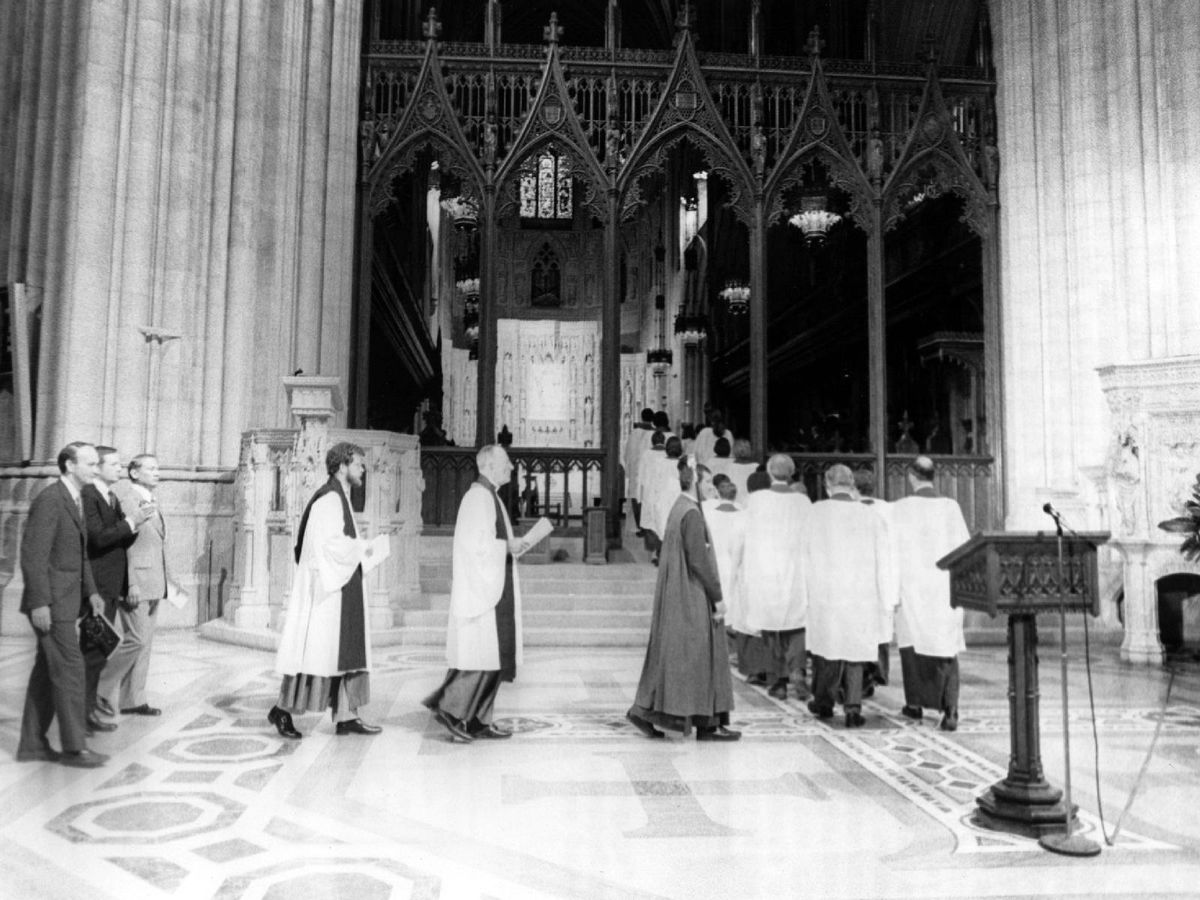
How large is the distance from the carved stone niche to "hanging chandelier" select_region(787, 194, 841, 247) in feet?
17.9

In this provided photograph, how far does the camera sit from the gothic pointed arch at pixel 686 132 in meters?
11.5

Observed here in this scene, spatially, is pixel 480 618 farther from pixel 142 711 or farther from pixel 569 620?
pixel 569 620

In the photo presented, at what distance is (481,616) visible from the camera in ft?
16.0

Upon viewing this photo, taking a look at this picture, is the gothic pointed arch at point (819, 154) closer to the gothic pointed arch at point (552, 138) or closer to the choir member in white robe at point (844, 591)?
the gothic pointed arch at point (552, 138)

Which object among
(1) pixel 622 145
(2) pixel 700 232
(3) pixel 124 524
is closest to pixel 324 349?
(1) pixel 622 145

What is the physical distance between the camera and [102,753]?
4449mm

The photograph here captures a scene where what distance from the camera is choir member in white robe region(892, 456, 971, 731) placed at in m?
5.45

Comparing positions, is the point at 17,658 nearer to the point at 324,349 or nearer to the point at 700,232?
the point at 324,349

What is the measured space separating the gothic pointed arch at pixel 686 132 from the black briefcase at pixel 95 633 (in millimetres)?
8184

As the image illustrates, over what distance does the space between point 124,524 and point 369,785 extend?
1852 mm

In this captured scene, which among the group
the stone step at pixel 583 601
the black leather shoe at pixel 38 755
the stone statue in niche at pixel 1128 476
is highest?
the stone statue in niche at pixel 1128 476

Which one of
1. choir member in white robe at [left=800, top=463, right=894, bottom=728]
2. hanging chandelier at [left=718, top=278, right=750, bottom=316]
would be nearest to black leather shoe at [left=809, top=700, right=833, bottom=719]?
choir member in white robe at [left=800, top=463, right=894, bottom=728]

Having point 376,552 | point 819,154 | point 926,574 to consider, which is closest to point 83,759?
point 376,552

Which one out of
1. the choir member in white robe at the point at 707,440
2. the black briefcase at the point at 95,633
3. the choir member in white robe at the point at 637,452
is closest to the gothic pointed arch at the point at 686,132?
the choir member in white robe at the point at 707,440
